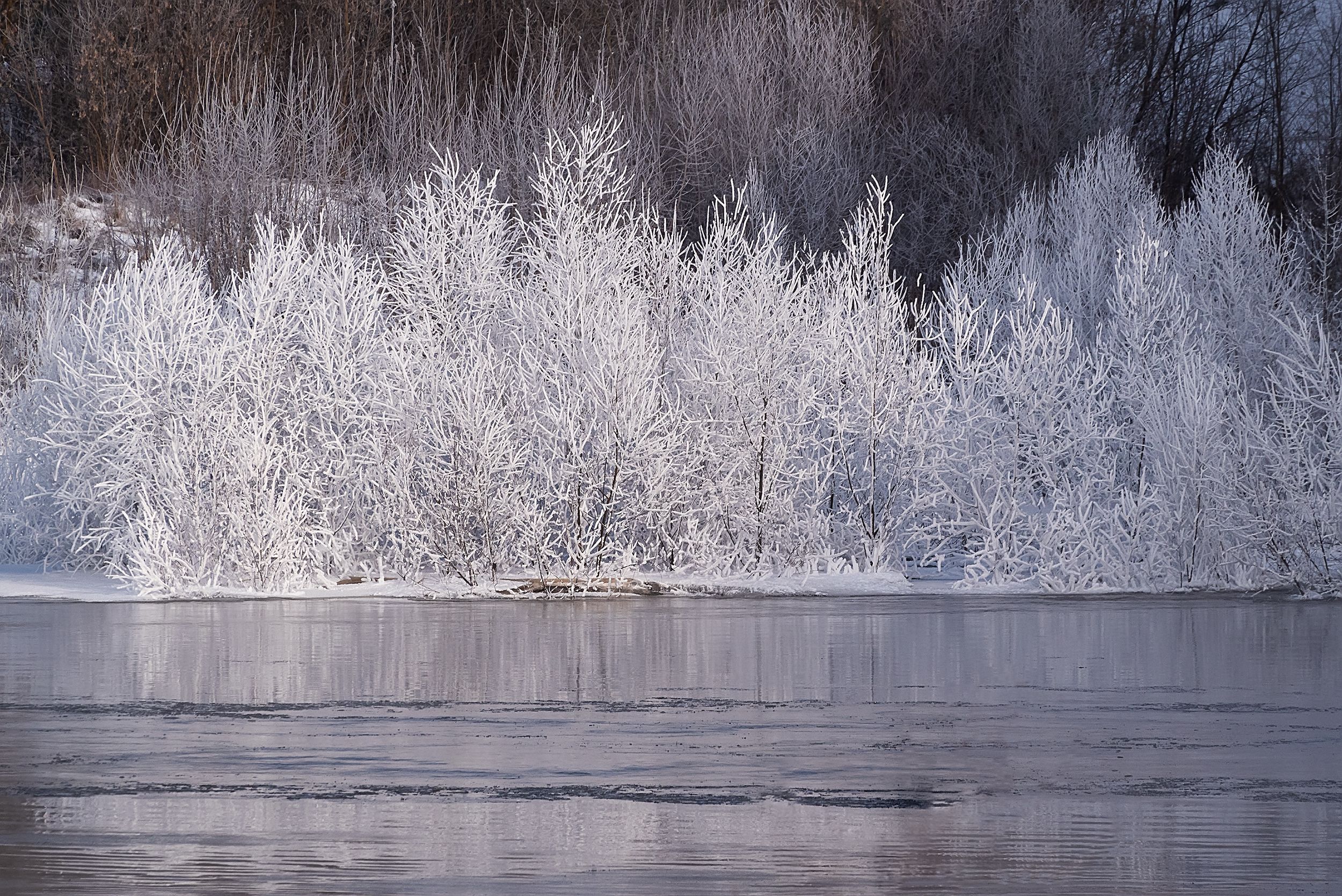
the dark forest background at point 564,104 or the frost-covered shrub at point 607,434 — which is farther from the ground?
the dark forest background at point 564,104

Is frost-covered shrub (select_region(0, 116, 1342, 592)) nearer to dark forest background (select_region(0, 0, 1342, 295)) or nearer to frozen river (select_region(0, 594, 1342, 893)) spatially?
frozen river (select_region(0, 594, 1342, 893))

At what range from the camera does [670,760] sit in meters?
9.25

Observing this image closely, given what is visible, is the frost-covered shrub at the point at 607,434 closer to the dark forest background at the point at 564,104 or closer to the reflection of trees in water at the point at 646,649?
the reflection of trees in water at the point at 646,649

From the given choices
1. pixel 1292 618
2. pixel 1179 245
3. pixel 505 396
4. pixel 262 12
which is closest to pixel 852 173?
pixel 1179 245

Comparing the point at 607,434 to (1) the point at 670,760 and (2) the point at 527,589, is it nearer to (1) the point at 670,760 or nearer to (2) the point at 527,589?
(2) the point at 527,589

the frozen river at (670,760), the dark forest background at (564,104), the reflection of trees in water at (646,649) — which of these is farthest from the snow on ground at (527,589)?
the dark forest background at (564,104)

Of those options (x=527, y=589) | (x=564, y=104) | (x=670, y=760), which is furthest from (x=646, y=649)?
(x=564, y=104)

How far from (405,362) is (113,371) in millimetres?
3408

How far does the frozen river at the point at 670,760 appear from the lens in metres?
6.83

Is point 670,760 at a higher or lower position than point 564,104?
lower

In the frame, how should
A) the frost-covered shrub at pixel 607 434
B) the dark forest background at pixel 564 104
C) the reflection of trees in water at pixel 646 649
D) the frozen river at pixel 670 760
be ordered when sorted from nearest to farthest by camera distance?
the frozen river at pixel 670 760 < the reflection of trees in water at pixel 646 649 < the frost-covered shrub at pixel 607 434 < the dark forest background at pixel 564 104

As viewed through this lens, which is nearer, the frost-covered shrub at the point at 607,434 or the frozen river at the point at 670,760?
the frozen river at the point at 670,760

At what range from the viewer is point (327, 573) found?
22125mm

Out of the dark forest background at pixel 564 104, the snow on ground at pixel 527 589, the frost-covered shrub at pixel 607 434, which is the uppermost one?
the dark forest background at pixel 564 104
